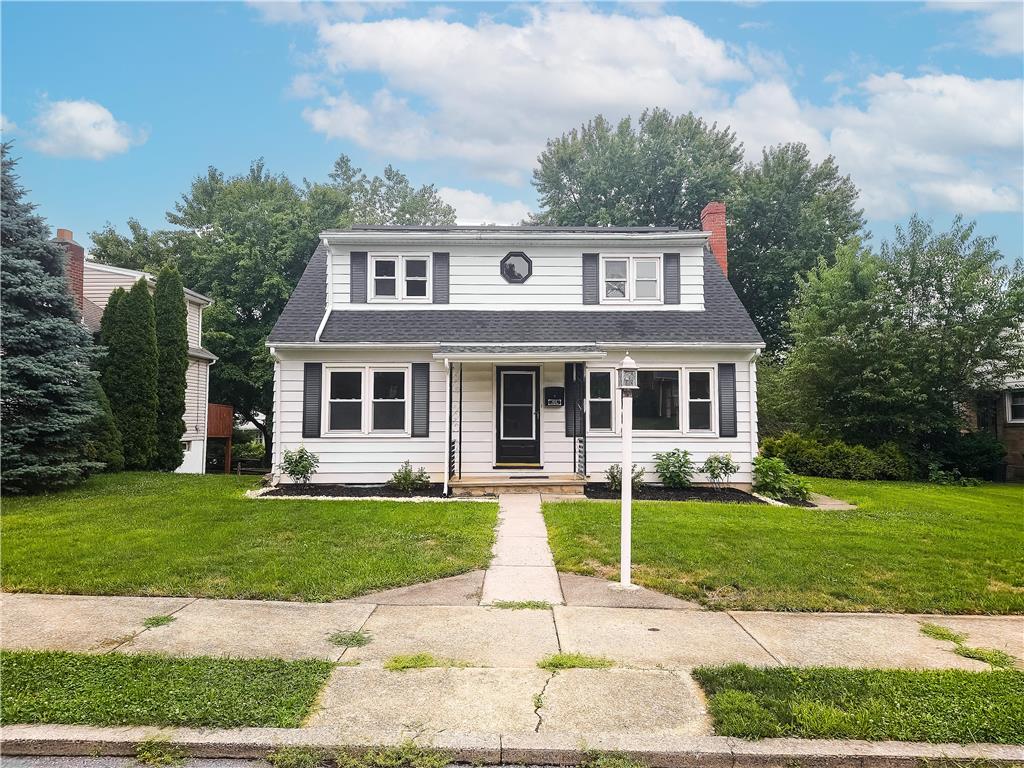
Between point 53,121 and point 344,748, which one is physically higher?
point 53,121

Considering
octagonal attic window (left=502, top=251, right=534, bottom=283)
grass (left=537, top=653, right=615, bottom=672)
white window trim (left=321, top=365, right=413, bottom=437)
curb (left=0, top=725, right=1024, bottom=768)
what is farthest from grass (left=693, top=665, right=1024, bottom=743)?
octagonal attic window (left=502, top=251, right=534, bottom=283)

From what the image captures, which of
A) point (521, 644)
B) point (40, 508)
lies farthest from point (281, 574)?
point (40, 508)

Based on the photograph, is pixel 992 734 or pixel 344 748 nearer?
pixel 344 748

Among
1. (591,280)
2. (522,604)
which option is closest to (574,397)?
(591,280)

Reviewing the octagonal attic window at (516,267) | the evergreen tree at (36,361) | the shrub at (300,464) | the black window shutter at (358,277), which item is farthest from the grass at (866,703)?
the evergreen tree at (36,361)

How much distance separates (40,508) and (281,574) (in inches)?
249

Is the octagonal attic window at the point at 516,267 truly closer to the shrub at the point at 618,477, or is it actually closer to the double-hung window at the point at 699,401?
Answer: the double-hung window at the point at 699,401

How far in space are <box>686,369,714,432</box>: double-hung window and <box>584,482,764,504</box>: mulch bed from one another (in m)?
1.34

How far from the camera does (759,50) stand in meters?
13.9

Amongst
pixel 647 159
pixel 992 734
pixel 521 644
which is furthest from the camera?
pixel 647 159

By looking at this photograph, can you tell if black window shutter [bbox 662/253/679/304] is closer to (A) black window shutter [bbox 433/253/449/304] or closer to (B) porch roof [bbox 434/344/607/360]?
(B) porch roof [bbox 434/344/607/360]

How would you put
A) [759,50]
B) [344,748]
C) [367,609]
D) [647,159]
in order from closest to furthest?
[344,748] → [367,609] → [759,50] → [647,159]

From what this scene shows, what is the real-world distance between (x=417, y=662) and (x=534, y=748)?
4.06 ft

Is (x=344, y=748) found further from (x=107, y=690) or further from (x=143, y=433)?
(x=143, y=433)
